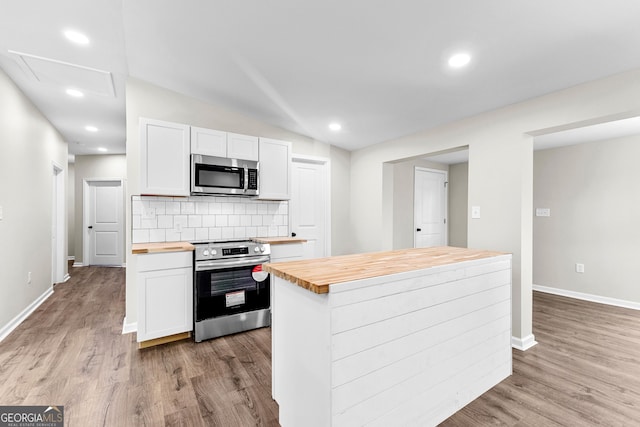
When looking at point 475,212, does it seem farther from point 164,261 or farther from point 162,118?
point 162,118

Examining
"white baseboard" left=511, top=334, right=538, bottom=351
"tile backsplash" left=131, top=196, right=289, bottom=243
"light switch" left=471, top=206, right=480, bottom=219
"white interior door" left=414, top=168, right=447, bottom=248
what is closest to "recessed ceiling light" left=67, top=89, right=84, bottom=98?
"tile backsplash" left=131, top=196, right=289, bottom=243

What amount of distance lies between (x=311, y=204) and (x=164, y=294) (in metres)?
2.32

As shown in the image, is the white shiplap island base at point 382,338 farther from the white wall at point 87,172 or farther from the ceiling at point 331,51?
the white wall at point 87,172

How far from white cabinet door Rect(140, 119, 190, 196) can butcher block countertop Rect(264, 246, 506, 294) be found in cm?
184

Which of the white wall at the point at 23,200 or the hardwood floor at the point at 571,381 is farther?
the white wall at the point at 23,200

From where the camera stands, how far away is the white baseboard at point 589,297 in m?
3.85

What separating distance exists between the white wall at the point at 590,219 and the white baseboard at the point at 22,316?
685 cm

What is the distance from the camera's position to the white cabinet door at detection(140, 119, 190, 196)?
9.51ft

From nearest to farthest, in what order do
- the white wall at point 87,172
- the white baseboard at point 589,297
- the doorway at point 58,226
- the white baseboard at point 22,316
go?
1. the white baseboard at point 22,316
2. the white baseboard at point 589,297
3. the doorway at point 58,226
4. the white wall at point 87,172

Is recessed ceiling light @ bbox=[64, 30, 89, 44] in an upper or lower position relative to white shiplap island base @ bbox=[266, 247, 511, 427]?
upper

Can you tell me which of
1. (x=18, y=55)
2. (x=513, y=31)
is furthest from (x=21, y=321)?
(x=513, y=31)

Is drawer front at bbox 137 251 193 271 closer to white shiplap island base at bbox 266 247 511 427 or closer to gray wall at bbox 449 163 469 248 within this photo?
white shiplap island base at bbox 266 247 511 427

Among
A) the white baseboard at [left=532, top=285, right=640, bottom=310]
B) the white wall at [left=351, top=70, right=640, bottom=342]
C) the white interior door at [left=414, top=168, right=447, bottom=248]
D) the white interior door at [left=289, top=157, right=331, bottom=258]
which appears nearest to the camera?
the white wall at [left=351, top=70, right=640, bottom=342]

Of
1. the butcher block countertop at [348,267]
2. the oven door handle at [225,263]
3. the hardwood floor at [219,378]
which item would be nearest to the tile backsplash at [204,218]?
the oven door handle at [225,263]
